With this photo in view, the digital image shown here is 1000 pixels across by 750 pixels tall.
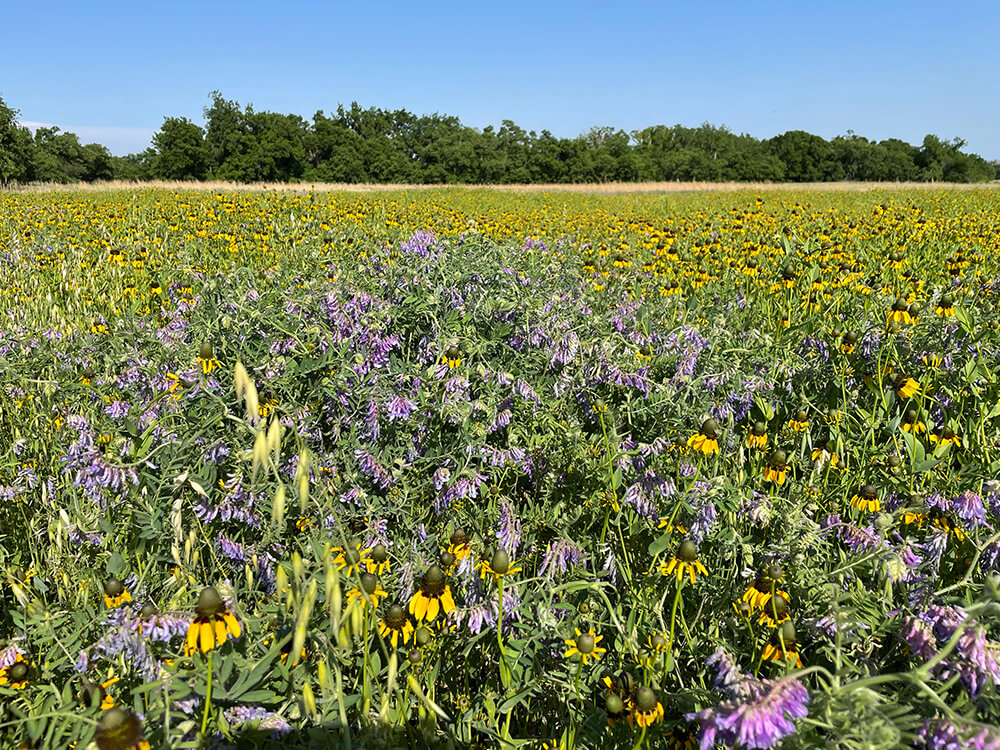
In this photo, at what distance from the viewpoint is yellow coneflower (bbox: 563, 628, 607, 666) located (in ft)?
4.58

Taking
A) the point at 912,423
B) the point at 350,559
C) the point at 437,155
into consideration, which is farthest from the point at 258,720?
the point at 437,155

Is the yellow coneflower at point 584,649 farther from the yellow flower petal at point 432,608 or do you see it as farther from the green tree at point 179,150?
the green tree at point 179,150

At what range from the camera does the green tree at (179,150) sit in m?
47.8

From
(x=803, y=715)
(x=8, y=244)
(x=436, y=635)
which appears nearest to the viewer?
(x=803, y=715)

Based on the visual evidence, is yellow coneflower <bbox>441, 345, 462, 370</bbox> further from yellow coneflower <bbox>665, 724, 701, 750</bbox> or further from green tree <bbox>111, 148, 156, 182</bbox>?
green tree <bbox>111, 148, 156, 182</bbox>

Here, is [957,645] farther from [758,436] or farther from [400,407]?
[400,407]

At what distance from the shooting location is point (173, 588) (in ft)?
5.77

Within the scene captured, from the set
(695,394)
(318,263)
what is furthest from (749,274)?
(318,263)

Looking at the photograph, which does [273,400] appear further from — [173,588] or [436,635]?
[436,635]

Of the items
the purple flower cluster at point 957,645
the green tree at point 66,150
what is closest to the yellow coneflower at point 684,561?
the purple flower cluster at point 957,645

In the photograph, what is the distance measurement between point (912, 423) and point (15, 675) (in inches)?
139

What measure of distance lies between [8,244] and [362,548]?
322 inches

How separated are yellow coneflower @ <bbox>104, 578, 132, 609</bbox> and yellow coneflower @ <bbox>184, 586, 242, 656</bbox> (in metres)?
0.69

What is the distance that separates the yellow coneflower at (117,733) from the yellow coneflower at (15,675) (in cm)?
84
